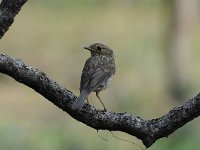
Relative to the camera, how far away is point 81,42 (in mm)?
26922

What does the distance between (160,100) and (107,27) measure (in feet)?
28.2

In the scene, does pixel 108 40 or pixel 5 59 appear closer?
pixel 5 59

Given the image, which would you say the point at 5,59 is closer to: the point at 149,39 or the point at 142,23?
the point at 149,39

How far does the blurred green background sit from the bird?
4.32 m

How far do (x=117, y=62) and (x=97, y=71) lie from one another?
16077 millimetres

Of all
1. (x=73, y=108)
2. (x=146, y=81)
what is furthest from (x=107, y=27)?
(x=73, y=108)

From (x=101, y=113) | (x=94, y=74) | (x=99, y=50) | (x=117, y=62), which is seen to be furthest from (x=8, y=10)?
(x=117, y=62)

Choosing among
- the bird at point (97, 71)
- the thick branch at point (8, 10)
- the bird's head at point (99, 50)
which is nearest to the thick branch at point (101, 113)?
the thick branch at point (8, 10)

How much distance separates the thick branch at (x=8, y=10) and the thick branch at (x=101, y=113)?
0.87ft

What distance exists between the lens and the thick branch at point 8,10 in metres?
5.42

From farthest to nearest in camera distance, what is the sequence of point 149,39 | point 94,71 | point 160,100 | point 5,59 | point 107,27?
1. point 107,27
2. point 149,39
3. point 160,100
4. point 94,71
5. point 5,59

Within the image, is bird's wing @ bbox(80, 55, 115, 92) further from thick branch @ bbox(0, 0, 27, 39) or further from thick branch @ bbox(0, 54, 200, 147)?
thick branch @ bbox(0, 0, 27, 39)

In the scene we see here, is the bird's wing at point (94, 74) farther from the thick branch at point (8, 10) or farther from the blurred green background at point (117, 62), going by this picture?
the blurred green background at point (117, 62)

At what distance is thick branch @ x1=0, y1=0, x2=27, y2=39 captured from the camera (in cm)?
542
